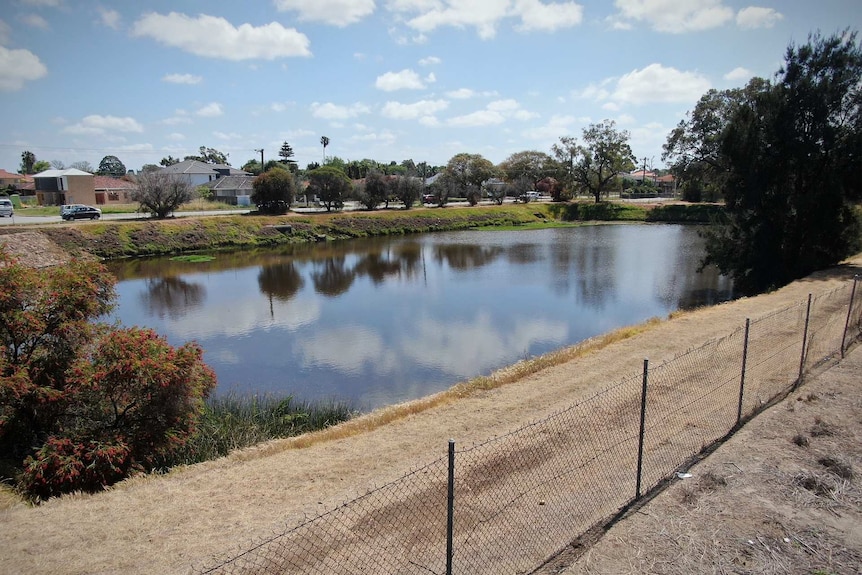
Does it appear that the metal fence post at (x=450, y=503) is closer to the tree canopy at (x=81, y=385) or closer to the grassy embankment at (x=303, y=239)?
A: the grassy embankment at (x=303, y=239)

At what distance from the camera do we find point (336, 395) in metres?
15.0

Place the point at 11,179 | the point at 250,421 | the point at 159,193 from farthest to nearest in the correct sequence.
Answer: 1. the point at 11,179
2. the point at 159,193
3. the point at 250,421

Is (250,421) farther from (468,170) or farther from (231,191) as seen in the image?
(468,170)

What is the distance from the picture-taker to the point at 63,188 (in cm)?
6775

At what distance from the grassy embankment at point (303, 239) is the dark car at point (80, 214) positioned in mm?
4764

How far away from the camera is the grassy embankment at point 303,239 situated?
38.5 ft

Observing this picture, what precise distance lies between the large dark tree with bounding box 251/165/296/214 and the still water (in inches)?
517

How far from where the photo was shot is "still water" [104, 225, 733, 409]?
17.0 meters

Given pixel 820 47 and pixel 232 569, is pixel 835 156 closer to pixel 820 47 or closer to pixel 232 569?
pixel 820 47

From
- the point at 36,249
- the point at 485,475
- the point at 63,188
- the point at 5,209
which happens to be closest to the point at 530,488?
the point at 485,475

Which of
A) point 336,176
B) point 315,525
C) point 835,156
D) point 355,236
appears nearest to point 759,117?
point 835,156

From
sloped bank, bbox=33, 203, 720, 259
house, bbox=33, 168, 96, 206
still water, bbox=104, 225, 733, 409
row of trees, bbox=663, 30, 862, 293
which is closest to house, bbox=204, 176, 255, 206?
house, bbox=33, 168, 96, 206

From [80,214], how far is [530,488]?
50649 mm

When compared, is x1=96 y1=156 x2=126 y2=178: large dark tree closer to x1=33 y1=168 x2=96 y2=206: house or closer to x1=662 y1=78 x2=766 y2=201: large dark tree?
x1=33 y1=168 x2=96 y2=206: house
